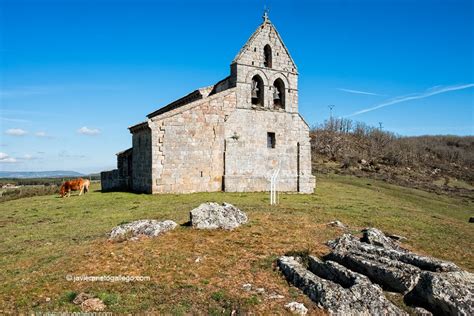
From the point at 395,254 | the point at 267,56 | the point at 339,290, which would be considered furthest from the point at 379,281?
the point at 267,56

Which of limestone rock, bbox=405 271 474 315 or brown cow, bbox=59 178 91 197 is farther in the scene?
brown cow, bbox=59 178 91 197

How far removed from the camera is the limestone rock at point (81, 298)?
8038 mm

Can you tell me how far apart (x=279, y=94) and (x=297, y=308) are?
23658mm

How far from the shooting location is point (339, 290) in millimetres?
8188

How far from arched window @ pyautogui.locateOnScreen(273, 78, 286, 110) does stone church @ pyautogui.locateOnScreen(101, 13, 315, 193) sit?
0.05 meters

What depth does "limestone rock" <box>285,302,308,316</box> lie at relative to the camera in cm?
786

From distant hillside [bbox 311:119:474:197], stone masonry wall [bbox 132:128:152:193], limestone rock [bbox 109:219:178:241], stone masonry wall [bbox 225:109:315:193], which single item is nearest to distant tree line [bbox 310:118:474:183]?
distant hillside [bbox 311:119:474:197]

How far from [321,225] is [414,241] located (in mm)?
3445

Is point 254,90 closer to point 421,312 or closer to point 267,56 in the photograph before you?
point 267,56

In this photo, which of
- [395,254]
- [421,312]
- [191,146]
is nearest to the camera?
[421,312]

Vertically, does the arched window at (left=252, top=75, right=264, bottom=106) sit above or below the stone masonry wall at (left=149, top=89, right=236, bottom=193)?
above

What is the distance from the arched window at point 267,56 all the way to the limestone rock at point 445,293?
23171 millimetres

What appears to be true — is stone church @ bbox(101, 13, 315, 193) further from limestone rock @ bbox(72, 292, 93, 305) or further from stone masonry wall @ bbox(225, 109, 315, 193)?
limestone rock @ bbox(72, 292, 93, 305)

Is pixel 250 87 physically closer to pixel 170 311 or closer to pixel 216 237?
pixel 216 237
